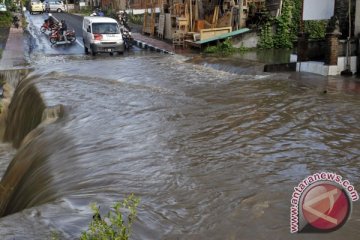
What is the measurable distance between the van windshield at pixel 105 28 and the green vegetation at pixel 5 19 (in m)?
17.5

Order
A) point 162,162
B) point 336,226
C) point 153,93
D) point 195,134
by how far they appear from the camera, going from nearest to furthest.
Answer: point 336,226, point 162,162, point 195,134, point 153,93

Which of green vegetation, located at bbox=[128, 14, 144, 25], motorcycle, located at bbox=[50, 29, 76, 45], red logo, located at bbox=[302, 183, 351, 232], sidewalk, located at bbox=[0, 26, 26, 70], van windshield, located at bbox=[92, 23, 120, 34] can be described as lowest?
red logo, located at bbox=[302, 183, 351, 232]

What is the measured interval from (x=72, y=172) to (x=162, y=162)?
1.57 metres

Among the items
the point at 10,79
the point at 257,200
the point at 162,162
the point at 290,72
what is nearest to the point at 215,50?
the point at 290,72

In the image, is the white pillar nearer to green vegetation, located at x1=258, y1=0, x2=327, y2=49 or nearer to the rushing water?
the rushing water

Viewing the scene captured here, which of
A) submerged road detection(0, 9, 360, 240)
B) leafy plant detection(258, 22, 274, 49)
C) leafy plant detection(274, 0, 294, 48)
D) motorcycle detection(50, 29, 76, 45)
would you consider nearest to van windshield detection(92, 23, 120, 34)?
motorcycle detection(50, 29, 76, 45)

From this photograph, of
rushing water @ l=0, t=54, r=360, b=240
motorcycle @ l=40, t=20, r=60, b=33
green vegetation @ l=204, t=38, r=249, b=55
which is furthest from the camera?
motorcycle @ l=40, t=20, r=60, b=33

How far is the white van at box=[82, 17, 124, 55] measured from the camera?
25156 millimetres

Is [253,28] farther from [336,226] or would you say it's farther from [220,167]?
[336,226]

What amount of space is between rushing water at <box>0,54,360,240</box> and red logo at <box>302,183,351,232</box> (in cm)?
67

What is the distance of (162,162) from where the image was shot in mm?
8469

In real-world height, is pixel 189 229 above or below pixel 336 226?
below

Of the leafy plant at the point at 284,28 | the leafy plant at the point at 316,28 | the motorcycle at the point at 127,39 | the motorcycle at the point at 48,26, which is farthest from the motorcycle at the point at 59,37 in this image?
the leafy plant at the point at 316,28

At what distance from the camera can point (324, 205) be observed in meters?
4.24
